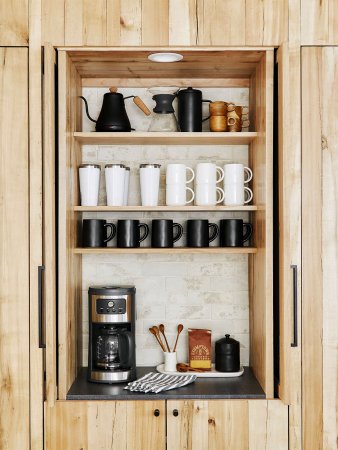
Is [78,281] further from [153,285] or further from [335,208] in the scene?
[335,208]

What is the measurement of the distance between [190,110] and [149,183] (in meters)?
0.37

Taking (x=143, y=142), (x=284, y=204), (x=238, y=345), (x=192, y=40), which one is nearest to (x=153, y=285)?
(x=238, y=345)

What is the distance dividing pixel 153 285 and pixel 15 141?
978 mm

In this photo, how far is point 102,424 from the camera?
2.39 meters

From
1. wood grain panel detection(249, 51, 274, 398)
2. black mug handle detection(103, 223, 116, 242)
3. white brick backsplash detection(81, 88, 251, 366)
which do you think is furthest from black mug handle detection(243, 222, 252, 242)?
black mug handle detection(103, 223, 116, 242)

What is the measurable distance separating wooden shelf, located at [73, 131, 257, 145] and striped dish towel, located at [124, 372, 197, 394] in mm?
1020

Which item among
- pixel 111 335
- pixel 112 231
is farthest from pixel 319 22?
pixel 111 335

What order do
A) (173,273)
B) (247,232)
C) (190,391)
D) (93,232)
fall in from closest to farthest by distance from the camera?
(190,391) < (93,232) < (247,232) < (173,273)

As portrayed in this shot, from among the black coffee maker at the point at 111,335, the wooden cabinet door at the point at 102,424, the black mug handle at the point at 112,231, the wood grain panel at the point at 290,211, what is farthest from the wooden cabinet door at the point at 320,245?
the black mug handle at the point at 112,231

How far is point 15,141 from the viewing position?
93.9 inches

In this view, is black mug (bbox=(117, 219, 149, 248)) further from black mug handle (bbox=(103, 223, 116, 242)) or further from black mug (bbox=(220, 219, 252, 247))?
black mug (bbox=(220, 219, 252, 247))

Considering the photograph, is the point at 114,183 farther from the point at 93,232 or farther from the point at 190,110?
the point at 190,110

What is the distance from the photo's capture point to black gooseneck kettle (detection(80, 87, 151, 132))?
106 inches

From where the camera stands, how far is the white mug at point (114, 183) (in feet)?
8.80
